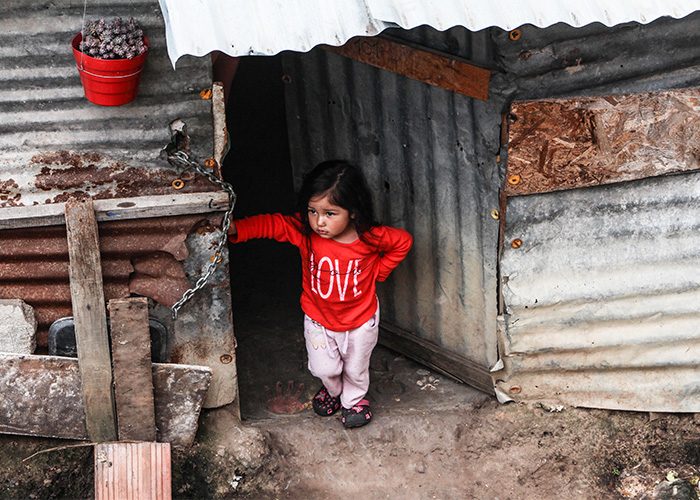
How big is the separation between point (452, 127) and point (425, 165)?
33 centimetres

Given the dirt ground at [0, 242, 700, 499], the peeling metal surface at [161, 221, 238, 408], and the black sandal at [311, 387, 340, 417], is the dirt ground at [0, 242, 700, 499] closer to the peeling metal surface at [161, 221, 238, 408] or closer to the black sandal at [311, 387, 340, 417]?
the black sandal at [311, 387, 340, 417]

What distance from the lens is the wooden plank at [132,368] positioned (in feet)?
15.8

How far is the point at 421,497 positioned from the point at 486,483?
33cm

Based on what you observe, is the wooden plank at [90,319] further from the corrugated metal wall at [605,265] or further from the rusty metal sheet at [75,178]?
the corrugated metal wall at [605,265]

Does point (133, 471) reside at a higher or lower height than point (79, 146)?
lower

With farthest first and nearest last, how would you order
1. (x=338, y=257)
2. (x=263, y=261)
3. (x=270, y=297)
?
1. (x=263, y=261)
2. (x=270, y=297)
3. (x=338, y=257)

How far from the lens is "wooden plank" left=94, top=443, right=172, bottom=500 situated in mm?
4902

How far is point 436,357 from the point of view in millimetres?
5789

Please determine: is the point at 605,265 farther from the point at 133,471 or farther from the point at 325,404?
the point at 133,471

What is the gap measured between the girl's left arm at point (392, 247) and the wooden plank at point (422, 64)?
2.40 feet

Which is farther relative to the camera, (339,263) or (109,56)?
(339,263)

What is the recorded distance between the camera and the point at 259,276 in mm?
6738

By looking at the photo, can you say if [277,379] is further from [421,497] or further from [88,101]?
[88,101]

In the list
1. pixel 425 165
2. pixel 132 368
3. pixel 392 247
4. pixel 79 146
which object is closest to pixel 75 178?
pixel 79 146
